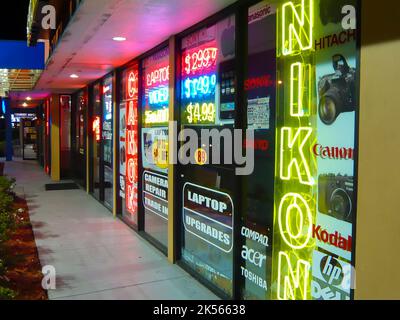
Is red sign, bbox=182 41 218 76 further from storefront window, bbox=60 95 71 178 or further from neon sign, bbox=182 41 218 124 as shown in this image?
storefront window, bbox=60 95 71 178

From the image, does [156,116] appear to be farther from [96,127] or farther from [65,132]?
[65,132]

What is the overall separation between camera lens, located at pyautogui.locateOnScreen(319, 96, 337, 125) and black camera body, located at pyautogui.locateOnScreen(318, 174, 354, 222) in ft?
1.17

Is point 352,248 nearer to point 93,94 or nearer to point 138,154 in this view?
point 138,154

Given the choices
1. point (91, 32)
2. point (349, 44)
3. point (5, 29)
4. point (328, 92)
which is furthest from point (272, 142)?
point (5, 29)

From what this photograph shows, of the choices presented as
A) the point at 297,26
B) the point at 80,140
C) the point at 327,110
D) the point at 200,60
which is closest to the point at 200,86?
the point at 200,60

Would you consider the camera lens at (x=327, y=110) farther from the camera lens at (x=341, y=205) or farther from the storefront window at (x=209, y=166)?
the storefront window at (x=209, y=166)

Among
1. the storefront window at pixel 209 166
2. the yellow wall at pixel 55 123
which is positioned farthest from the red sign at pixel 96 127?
the storefront window at pixel 209 166

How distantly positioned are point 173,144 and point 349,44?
3030mm

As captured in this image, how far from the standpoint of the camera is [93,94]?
10.8 meters

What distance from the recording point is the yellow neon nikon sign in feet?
10.3

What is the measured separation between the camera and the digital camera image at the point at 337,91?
2.74 meters

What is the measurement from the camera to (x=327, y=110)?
295 centimetres

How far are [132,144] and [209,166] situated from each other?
9.85ft

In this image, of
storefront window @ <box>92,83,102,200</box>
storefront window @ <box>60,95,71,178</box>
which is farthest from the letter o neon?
storefront window @ <box>60,95,71,178</box>
